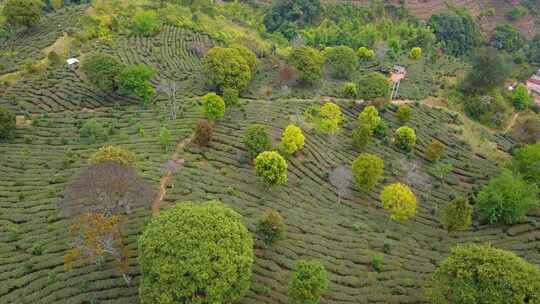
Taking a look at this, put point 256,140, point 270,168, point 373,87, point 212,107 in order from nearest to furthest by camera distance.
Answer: point 270,168, point 256,140, point 212,107, point 373,87

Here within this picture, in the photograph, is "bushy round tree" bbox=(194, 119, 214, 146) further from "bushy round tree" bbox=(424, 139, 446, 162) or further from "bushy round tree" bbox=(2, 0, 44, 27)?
"bushy round tree" bbox=(2, 0, 44, 27)

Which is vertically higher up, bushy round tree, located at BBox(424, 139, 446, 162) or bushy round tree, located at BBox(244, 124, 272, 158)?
bushy round tree, located at BBox(244, 124, 272, 158)

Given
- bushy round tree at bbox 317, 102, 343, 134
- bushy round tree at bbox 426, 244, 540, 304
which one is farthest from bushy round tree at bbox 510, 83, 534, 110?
bushy round tree at bbox 426, 244, 540, 304

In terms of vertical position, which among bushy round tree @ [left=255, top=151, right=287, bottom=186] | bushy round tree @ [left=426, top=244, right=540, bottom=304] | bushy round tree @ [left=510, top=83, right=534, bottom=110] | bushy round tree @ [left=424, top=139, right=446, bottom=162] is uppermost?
bushy round tree @ [left=426, top=244, right=540, bottom=304]

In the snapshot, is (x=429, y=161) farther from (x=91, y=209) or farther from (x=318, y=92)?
(x=91, y=209)

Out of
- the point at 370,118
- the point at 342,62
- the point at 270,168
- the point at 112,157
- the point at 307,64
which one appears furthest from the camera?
the point at 342,62

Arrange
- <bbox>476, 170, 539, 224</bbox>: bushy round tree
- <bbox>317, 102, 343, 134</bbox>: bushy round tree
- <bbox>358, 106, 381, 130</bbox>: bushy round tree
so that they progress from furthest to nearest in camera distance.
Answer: <bbox>358, 106, 381, 130</bbox>: bushy round tree, <bbox>317, 102, 343, 134</bbox>: bushy round tree, <bbox>476, 170, 539, 224</bbox>: bushy round tree

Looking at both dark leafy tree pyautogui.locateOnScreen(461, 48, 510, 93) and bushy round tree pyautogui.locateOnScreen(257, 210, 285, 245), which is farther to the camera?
dark leafy tree pyautogui.locateOnScreen(461, 48, 510, 93)

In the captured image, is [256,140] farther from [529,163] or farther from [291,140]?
[529,163]

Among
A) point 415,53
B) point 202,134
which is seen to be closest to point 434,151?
point 202,134
